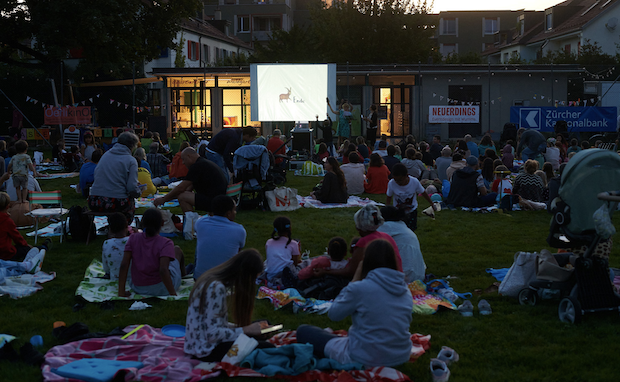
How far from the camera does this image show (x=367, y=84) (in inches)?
1065

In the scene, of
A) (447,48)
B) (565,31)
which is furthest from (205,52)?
(447,48)

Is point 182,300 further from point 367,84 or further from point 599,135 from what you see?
point 367,84

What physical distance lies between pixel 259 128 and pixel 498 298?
857 inches

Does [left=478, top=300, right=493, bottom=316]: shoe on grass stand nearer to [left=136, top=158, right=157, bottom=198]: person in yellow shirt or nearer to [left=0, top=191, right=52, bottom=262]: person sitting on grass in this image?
[left=0, top=191, right=52, bottom=262]: person sitting on grass

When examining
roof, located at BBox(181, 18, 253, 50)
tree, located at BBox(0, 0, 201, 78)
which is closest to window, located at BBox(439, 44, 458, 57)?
roof, located at BBox(181, 18, 253, 50)

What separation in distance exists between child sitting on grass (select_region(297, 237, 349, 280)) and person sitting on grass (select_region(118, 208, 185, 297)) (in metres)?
1.30

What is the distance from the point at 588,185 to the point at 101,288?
4.76 metres

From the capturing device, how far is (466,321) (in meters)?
5.41

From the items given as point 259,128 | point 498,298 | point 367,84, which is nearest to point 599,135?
point 367,84

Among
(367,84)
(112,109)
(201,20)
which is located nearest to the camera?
(367,84)

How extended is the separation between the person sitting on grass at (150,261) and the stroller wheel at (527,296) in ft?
10.8

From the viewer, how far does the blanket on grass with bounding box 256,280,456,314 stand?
5676 millimetres

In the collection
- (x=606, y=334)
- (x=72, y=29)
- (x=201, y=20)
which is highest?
(x=201, y=20)

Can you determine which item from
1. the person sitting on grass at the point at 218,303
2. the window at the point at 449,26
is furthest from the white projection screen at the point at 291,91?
the window at the point at 449,26
